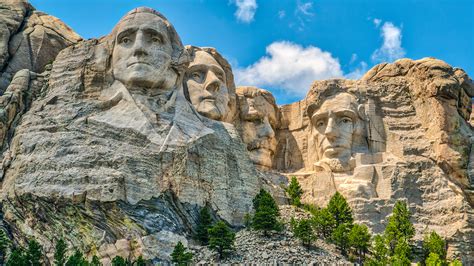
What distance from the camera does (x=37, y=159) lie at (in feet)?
109

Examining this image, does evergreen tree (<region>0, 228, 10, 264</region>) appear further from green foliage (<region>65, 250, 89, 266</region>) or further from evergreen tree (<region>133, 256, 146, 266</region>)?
evergreen tree (<region>133, 256, 146, 266</region>)

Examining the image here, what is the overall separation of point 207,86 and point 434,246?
10554 millimetres

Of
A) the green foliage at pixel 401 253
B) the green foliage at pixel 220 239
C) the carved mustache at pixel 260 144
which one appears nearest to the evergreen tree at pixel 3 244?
the green foliage at pixel 220 239

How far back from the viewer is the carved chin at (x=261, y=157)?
40375mm

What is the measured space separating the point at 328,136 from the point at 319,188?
2.13 m

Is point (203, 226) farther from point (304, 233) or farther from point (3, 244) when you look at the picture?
point (3, 244)

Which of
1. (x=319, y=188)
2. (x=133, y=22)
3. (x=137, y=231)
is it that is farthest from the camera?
(x=319, y=188)

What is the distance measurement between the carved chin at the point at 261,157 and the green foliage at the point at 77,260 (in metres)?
11.9

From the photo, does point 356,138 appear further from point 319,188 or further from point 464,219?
point 464,219

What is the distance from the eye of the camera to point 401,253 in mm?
33750

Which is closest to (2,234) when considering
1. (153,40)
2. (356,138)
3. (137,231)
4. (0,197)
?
(0,197)

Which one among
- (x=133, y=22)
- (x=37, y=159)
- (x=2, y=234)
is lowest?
(x=2, y=234)

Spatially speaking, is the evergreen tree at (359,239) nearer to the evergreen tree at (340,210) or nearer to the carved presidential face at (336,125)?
the evergreen tree at (340,210)

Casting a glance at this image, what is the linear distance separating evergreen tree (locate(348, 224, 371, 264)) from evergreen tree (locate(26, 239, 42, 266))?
34.6 feet
